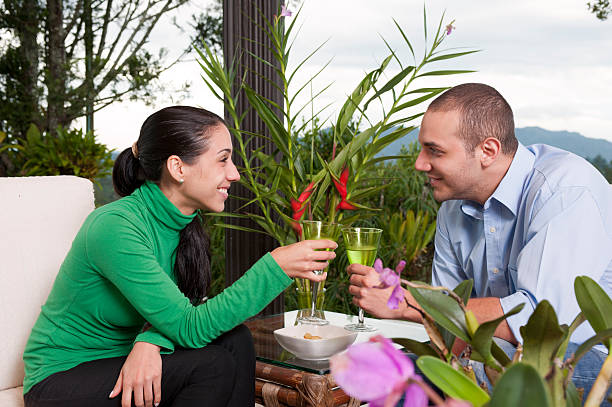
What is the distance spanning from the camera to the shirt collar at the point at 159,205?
1674 mm

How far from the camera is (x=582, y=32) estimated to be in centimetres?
303

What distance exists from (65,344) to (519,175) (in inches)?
50.8

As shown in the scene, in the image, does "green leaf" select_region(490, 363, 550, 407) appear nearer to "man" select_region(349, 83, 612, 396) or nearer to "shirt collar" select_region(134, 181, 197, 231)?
"man" select_region(349, 83, 612, 396)

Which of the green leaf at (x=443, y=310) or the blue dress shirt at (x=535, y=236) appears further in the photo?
the blue dress shirt at (x=535, y=236)

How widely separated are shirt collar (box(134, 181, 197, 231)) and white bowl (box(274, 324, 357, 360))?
0.42 m

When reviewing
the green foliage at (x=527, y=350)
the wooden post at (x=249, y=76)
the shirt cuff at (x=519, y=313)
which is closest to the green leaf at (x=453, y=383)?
the green foliage at (x=527, y=350)

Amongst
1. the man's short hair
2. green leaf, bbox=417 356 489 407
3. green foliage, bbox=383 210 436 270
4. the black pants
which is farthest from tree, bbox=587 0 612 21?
green leaf, bbox=417 356 489 407

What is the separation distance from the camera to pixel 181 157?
66.2 inches

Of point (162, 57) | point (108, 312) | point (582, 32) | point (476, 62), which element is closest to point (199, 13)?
point (162, 57)

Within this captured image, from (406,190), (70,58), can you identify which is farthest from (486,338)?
(70,58)

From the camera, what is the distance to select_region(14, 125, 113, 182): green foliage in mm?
3785

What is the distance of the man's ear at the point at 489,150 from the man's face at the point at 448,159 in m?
0.02

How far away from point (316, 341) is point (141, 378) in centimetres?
45

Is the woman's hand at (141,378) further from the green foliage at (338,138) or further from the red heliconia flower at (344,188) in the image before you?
the red heliconia flower at (344,188)
